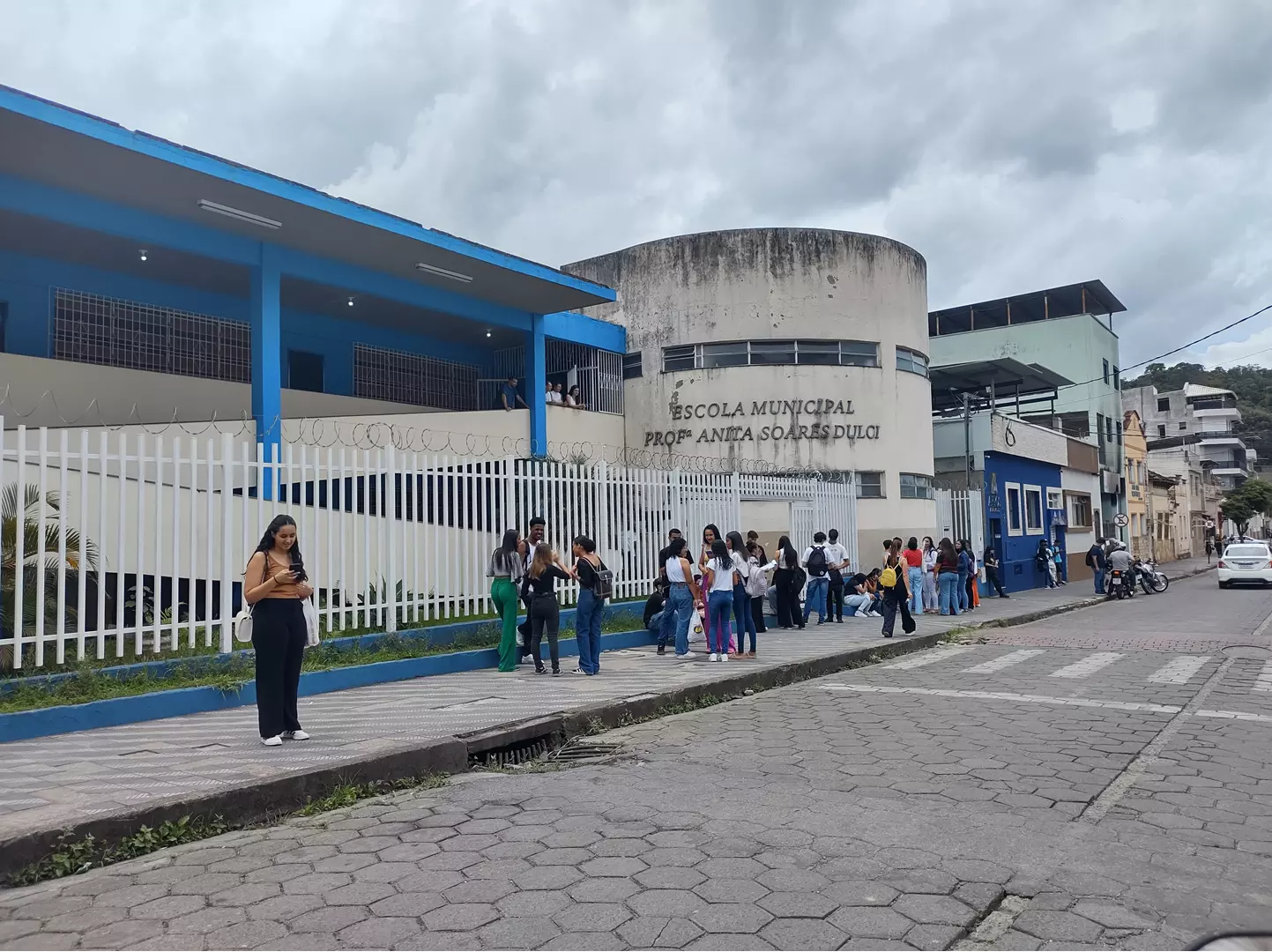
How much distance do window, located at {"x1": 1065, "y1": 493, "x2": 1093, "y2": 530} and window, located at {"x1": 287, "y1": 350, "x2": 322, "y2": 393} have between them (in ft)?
80.2

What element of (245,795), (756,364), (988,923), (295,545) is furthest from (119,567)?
(756,364)

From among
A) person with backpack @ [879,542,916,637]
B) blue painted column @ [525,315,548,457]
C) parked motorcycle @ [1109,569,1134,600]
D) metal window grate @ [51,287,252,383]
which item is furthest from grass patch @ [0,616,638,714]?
parked motorcycle @ [1109,569,1134,600]

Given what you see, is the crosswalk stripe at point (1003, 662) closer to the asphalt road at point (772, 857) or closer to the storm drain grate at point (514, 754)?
the asphalt road at point (772, 857)

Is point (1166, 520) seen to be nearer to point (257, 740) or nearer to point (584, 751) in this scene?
point (584, 751)

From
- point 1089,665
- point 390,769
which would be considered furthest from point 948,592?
point 390,769

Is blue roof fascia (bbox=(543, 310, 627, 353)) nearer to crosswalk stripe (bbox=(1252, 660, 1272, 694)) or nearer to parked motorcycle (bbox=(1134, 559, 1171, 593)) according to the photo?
crosswalk stripe (bbox=(1252, 660, 1272, 694))

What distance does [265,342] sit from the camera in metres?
13.6

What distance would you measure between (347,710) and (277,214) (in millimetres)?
8045

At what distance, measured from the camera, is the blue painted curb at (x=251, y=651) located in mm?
7160

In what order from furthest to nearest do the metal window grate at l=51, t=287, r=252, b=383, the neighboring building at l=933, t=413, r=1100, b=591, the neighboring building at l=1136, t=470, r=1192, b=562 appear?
the neighboring building at l=1136, t=470, r=1192, b=562, the neighboring building at l=933, t=413, r=1100, b=591, the metal window grate at l=51, t=287, r=252, b=383

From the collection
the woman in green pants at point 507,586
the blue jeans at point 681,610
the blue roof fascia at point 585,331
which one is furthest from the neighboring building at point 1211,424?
the woman in green pants at point 507,586

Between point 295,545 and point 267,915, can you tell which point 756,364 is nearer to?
point 295,545

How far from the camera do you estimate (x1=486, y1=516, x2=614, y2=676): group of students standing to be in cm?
957

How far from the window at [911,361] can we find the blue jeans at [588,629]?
14.2m
